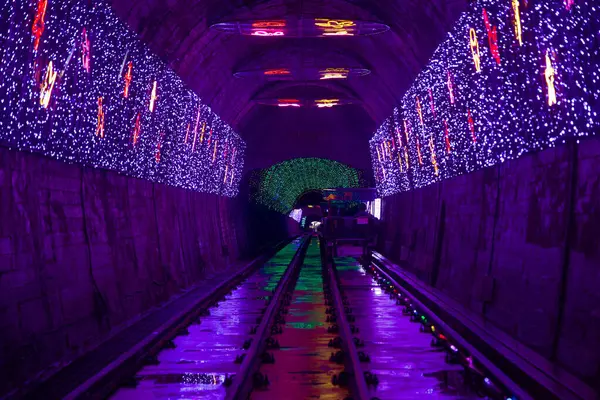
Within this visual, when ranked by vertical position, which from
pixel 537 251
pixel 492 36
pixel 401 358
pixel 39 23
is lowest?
pixel 401 358

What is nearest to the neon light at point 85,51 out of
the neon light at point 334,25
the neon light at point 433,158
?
the neon light at point 334,25

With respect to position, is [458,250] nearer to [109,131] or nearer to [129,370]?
[109,131]

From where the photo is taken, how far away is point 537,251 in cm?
828

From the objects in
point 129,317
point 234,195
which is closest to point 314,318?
point 129,317

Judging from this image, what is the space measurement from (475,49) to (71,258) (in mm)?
6276

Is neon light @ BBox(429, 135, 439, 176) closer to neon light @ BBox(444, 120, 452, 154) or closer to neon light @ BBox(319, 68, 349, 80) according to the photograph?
neon light @ BBox(444, 120, 452, 154)

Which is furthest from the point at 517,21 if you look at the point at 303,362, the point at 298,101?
the point at 298,101

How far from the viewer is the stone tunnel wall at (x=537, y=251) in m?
6.70

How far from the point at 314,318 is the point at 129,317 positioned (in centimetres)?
296

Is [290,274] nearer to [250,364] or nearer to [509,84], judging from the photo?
[509,84]

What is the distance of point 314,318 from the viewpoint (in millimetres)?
11578

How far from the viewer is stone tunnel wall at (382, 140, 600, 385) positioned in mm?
6695

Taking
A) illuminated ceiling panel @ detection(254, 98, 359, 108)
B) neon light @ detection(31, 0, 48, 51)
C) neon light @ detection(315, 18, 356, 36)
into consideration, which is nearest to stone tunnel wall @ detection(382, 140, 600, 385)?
neon light @ detection(315, 18, 356, 36)

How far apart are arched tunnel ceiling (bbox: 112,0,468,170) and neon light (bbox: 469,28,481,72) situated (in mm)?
623
